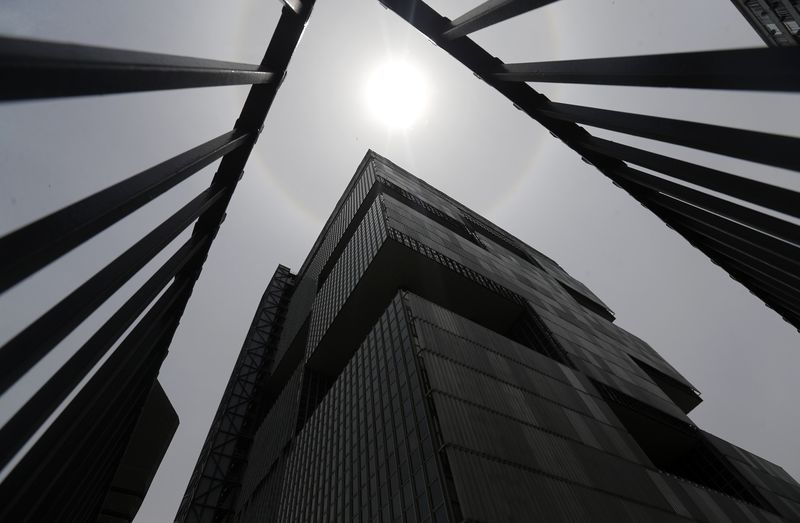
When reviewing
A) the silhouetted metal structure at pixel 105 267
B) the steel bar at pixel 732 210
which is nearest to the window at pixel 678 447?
the steel bar at pixel 732 210

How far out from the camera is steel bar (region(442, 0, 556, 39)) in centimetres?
821

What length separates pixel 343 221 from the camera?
5588 centimetres

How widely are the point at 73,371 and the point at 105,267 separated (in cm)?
173

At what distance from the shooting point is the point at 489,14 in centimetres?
918

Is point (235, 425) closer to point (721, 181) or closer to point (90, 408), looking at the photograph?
point (90, 408)

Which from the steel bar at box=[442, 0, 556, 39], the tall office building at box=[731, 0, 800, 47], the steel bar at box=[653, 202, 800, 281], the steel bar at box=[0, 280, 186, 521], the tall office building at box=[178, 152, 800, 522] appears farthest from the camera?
the tall office building at box=[731, 0, 800, 47]

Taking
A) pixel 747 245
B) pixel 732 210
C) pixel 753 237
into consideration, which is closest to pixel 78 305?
pixel 732 210

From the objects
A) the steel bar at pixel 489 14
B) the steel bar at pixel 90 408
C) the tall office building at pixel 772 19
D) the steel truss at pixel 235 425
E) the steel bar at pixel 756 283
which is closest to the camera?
the steel bar at pixel 90 408

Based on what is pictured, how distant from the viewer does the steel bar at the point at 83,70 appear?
252 centimetres

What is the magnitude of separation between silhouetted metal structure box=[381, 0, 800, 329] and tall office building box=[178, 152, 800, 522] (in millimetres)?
11324

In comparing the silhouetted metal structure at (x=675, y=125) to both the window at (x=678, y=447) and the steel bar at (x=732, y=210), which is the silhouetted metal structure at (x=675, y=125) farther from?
the window at (x=678, y=447)

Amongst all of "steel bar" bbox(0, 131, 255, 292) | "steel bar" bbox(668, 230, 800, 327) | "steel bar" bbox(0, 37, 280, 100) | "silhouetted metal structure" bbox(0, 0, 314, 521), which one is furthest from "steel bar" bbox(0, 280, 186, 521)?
"steel bar" bbox(668, 230, 800, 327)

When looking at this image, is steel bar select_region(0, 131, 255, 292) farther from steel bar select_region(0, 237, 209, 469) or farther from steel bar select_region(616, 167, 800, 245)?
steel bar select_region(616, 167, 800, 245)

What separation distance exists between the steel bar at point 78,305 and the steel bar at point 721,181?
10631mm
